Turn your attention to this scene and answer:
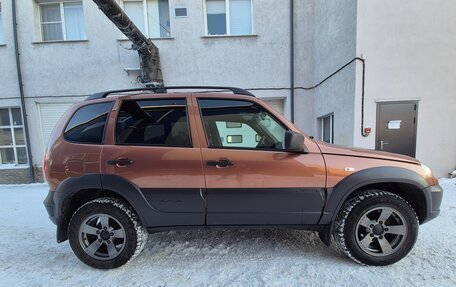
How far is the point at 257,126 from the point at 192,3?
250 inches

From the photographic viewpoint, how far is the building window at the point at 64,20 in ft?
24.3

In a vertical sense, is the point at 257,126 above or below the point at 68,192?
above

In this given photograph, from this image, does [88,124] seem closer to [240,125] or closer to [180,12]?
[240,125]

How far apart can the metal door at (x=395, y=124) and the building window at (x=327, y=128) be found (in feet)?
4.47

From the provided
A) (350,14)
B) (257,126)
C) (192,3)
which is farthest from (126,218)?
(192,3)

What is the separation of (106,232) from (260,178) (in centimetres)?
177

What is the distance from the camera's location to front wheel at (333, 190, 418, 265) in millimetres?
2414

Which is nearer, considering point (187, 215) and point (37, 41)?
point (187, 215)

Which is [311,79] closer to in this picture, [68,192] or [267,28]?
[267,28]

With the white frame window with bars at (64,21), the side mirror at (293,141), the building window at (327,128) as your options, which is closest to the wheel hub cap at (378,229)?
the side mirror at (293,141)

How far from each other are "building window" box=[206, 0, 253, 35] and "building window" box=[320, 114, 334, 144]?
370cm

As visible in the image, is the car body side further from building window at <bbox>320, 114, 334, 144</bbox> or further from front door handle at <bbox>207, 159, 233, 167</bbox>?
building window at <bbox>320, 114, 334, 144</bbox>

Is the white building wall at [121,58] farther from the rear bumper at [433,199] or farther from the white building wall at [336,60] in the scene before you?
the rear bumper at [433,199]

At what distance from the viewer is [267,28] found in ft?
23.9
